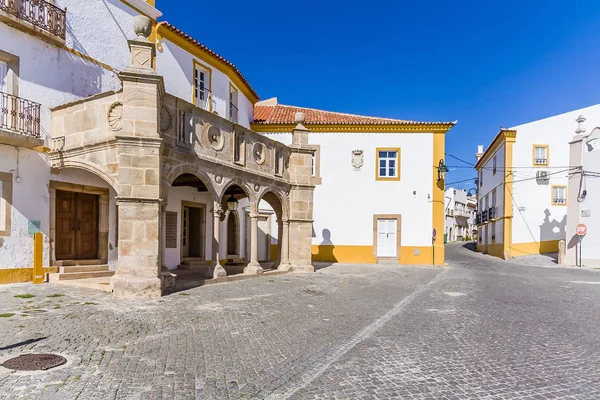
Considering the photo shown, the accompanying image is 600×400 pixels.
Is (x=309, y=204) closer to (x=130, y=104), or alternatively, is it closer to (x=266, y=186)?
(x=266, y=186)

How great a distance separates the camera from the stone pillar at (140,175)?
8453mm

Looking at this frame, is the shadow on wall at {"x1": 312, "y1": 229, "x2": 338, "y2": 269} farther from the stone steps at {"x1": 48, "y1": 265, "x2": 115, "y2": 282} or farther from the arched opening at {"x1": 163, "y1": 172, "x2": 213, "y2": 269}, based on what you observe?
the stone steps at {"x1": 48, "y1": 265, "x2": 115, "y2": 282}

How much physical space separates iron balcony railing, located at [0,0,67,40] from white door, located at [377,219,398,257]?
15403mm

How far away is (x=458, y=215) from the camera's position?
228 ft

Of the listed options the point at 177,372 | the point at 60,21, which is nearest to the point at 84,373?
the point at 177,372

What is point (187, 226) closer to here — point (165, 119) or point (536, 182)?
point (165, 119)

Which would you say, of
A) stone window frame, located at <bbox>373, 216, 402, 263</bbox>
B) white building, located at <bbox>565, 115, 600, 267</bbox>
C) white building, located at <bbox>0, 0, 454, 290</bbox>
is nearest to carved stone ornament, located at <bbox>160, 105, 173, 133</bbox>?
white building, located at <bbox>0, 0, 454, 290</bbox>

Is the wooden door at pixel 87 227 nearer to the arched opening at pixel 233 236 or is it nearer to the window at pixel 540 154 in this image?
the arched opening at pixel 233 236

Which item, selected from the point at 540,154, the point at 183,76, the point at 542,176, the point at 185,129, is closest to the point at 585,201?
the point at 542,176

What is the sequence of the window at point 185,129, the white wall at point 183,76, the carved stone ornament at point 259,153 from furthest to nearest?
the white wall at point 183,76 < the carved stone ornament at point 259,153 < the window at point 185,129

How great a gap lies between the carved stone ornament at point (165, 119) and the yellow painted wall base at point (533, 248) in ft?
83.7

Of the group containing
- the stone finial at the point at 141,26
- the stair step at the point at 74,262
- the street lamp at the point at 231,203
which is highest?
the stone finial at the point at 141,26

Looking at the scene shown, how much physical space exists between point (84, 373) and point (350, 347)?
306 centimetres

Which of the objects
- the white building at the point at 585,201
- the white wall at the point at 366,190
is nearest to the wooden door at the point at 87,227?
the white wall at the point at 366,190
